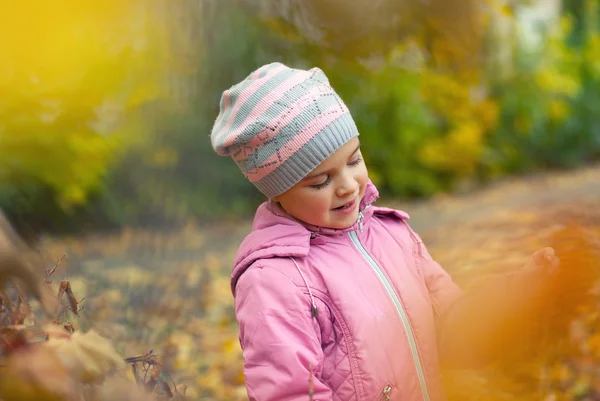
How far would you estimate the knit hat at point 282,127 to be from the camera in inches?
69.6

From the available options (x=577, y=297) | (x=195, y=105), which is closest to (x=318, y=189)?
(x=577, y=297)

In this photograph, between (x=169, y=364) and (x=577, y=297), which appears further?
(x=169, y=364)

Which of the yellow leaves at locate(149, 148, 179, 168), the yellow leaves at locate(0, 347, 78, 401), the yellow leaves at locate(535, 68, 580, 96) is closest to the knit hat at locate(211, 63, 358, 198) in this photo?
the yellow leaves at locate(0, 347, 78, 401)

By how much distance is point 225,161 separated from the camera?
7.49 m

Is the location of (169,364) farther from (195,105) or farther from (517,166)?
(517,166)

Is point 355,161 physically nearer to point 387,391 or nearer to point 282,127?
point 282,127

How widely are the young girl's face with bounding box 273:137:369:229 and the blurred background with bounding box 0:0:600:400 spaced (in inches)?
54.9

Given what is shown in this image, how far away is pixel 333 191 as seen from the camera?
70.1 inches

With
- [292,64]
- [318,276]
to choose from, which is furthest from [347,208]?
[292,64]

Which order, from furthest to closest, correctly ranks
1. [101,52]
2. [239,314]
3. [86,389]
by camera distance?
[101,52] → [239,314] → [86,389]

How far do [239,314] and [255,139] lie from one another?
449mm

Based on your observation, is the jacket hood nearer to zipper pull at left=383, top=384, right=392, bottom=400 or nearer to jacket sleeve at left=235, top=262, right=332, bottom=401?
jacket sleeve at left=235, top=262, right=332, bottom=401

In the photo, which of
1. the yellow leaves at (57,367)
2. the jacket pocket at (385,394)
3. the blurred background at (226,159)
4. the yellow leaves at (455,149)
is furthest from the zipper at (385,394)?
the yellow leaves at (455,149)

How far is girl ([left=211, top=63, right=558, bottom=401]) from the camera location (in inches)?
65.4
